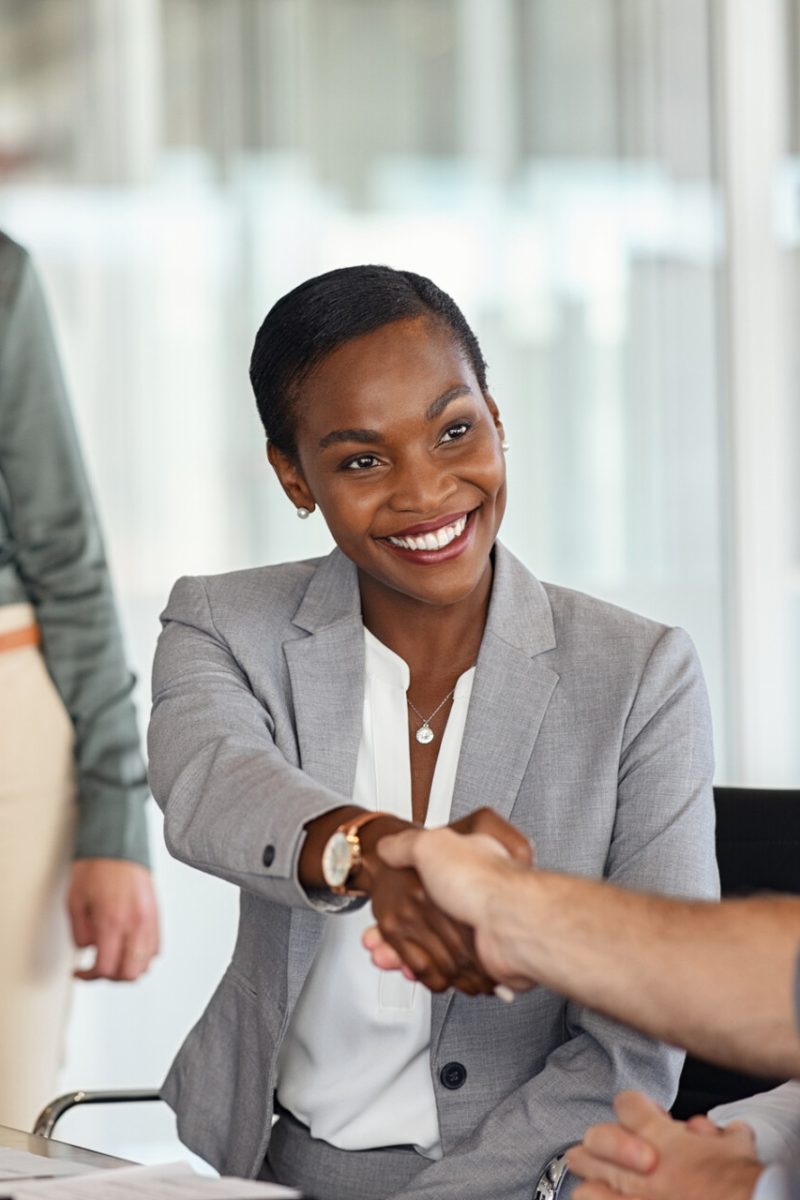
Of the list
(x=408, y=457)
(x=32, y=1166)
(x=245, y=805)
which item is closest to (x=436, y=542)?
(x=408, y=457)

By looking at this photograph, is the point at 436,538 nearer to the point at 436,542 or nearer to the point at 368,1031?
the point at 436,542

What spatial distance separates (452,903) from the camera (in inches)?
60.2

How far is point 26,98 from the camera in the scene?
3971 millimetres

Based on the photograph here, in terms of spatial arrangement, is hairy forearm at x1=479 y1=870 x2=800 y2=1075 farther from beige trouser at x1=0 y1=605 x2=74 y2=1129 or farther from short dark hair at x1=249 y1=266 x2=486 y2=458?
beige trouser at x1=0 y1=605 x2=74 y2=1129

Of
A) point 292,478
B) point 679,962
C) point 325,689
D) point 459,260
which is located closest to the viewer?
point 679,962

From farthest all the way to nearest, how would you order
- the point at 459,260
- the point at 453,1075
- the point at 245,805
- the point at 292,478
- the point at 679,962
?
the point at 459,260
the point at 292,478
the point at 453,1075
the point at 245,805
the point at 679,962

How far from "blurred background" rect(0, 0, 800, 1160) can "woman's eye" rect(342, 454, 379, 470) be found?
2030 millimetres

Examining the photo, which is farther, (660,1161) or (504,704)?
(504,704)

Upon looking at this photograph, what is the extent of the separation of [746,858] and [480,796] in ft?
1.33

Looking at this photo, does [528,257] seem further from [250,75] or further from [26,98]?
[26,98]

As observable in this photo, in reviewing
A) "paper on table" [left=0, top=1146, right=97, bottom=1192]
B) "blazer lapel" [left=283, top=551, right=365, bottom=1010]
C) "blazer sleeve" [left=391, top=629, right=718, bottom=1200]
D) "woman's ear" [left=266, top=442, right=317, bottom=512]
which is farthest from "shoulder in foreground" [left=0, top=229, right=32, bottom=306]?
"paper on table" [left=0, top=1146, right=97, bottom=1192]

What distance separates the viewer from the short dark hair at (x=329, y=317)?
2014 mm

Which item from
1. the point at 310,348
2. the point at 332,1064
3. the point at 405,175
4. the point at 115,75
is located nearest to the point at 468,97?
the point at 405,175

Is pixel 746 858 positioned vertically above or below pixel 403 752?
below
